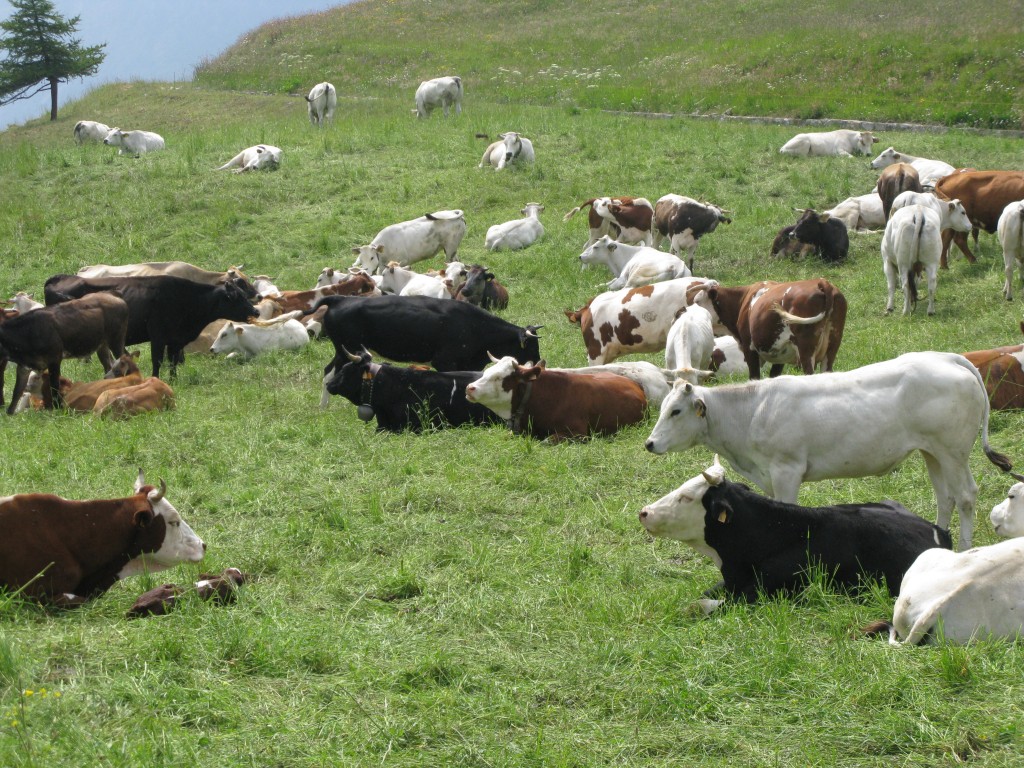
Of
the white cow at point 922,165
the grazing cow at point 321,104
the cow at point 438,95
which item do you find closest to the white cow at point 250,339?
the white cow at point 922,165

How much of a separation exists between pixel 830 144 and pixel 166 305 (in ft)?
53.3

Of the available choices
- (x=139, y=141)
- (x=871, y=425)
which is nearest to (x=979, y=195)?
(x=871, y=425)

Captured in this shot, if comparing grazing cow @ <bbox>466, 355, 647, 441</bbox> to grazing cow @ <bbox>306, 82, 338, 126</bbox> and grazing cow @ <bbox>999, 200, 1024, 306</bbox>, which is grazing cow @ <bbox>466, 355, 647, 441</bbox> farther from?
grazing cow @ <bbox>306, 82, 338, 126</bbox>

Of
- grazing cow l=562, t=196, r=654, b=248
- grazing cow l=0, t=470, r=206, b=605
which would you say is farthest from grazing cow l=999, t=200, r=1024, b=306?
grazing cow l=0, t=470, r=206, b=605

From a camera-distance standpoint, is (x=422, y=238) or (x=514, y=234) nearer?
(x=422, y=238)

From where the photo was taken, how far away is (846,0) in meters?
45.2

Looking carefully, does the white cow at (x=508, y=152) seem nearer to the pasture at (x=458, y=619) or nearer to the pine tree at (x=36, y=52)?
the pasture at (x=458, y=619)

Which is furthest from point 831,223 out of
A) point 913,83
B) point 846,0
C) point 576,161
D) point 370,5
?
point 370,5

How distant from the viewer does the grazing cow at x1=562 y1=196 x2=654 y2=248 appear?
19.5 m

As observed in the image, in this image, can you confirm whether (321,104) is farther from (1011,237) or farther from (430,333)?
(1011,237)

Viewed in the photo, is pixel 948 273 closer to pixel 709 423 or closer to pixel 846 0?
pixel 709 423

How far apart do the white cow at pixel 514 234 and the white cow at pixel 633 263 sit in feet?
8.49

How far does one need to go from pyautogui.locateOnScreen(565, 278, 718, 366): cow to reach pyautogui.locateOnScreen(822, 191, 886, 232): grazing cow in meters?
7.88

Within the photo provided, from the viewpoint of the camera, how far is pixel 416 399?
11375 mm
